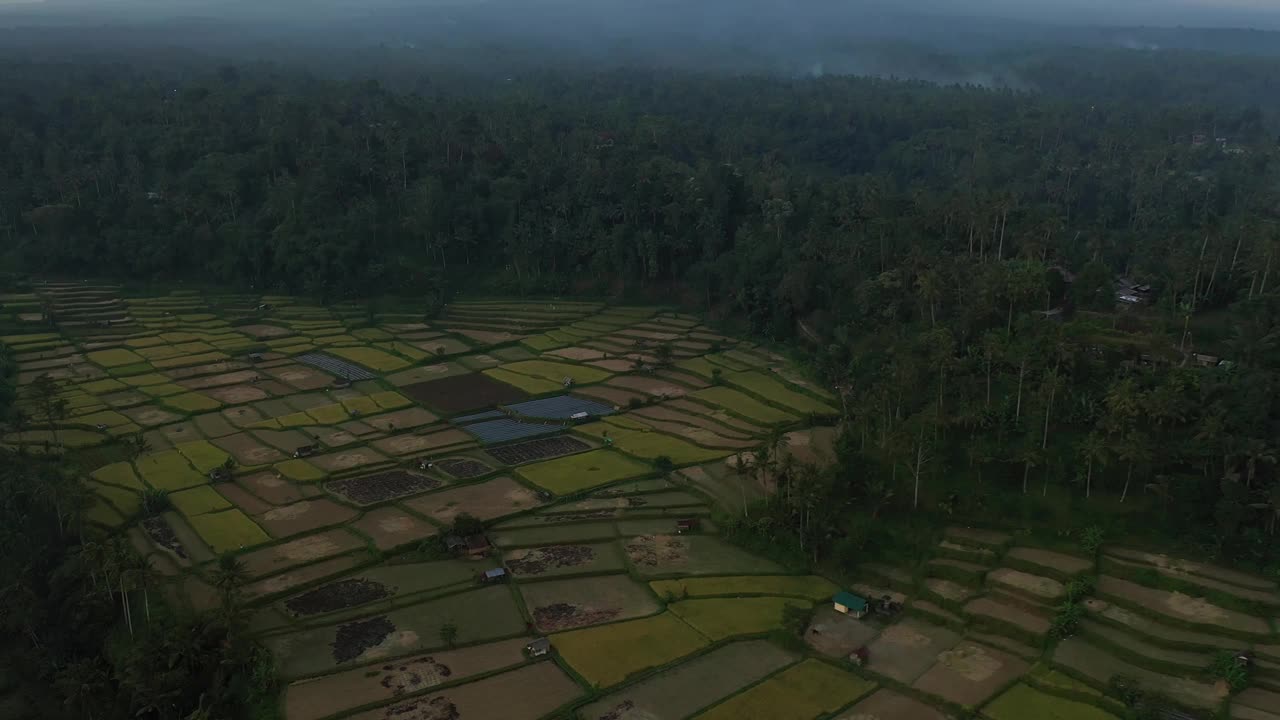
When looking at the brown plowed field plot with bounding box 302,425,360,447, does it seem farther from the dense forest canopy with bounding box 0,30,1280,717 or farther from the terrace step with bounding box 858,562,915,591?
the terrace step with bounding box 858,562,915,591

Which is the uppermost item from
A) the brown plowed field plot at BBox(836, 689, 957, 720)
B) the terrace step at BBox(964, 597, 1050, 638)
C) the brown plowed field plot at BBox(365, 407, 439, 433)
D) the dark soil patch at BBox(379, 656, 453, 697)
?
the terrace step at BBox(964, 597, 1050, 638)

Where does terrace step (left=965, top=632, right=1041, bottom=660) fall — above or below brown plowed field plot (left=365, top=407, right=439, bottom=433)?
above

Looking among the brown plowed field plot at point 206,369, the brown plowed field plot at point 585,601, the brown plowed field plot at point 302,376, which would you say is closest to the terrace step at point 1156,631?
the brown plowed field plot at point 585,601

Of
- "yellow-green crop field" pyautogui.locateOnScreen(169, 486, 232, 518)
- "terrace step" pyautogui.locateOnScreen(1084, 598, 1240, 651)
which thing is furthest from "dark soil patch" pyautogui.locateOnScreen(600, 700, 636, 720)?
"yellow-green crop field" pyautogui.locateOnScreen(169, 486, 232, 518)

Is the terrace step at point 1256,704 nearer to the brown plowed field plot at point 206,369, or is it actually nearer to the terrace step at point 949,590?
the terrace step at point 949,590

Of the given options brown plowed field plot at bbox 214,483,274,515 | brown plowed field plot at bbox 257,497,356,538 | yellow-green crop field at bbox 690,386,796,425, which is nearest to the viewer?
brown plowed field plot at bbox 257,497,356,538

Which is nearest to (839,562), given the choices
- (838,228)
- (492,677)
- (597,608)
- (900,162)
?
(597,608)

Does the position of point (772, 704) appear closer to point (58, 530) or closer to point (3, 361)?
point (58, 530)
